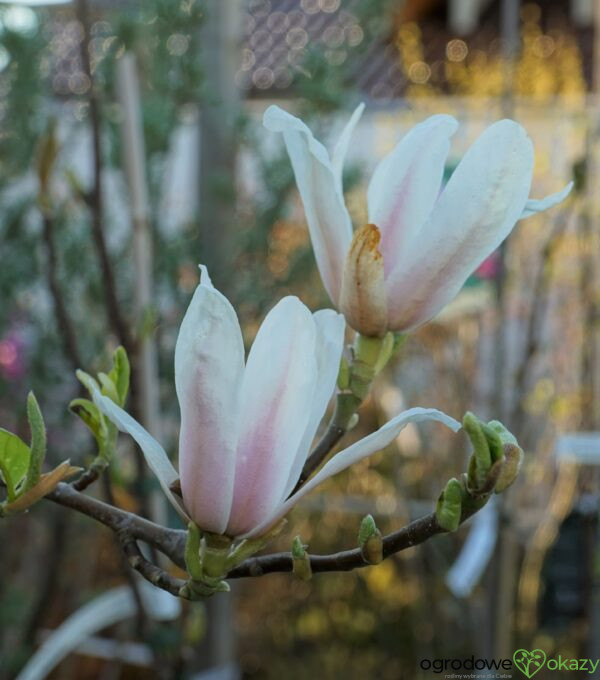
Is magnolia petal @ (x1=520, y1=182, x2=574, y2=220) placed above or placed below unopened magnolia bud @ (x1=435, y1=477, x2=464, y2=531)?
above

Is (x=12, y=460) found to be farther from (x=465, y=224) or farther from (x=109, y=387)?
(x=465, y=224)

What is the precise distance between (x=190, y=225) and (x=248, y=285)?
125 mm

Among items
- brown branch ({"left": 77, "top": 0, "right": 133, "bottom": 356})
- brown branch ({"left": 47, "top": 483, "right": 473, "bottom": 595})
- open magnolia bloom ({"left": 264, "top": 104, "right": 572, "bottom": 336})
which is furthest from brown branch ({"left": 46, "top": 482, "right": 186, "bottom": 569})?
brown branch ({"left": 77, "top": 0, "right": 133, "bottom": 356})

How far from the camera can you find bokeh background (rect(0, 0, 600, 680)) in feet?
2.66

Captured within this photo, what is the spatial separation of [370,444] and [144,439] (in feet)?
0.21

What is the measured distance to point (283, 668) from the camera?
2016mm

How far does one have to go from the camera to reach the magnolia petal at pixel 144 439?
274mm

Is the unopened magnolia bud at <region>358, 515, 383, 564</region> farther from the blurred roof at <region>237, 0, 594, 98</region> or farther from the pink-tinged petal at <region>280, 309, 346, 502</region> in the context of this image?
the blurred roof at <region>237, 0, 594, 98</region>

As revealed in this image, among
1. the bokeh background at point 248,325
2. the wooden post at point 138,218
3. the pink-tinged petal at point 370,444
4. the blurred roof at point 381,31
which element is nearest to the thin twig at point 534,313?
the bokeh background at point 248,325

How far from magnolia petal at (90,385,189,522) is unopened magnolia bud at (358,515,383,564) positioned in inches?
2.2

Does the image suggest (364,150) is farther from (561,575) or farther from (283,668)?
(561,575)

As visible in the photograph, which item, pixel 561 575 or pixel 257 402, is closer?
pixel 257 402

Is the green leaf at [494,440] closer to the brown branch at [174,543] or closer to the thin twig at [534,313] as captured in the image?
the brown branch at [174,543]

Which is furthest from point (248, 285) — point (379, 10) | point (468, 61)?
point (468, 61)
